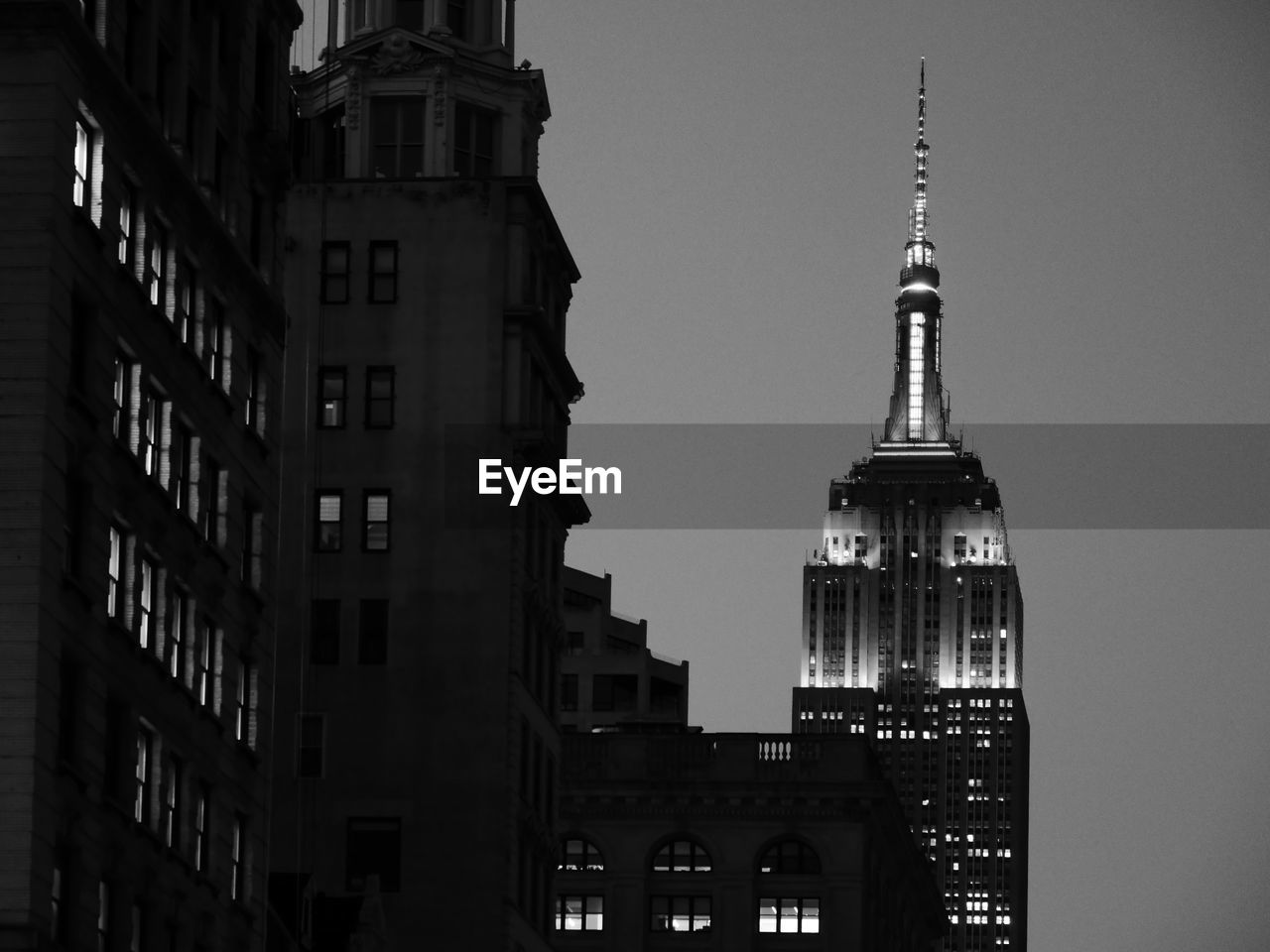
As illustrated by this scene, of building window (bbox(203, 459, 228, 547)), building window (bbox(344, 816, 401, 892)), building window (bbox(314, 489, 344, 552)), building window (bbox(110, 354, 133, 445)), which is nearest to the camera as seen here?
building window (bbox(110, 354, 133, 445))

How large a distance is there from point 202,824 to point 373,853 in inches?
1283

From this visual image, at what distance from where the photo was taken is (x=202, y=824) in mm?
77062

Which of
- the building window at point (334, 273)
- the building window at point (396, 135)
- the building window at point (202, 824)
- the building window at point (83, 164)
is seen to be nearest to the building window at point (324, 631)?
the building window at point (334, 273)

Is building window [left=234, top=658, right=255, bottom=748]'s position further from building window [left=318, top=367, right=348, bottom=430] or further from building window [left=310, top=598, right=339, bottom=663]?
building window [left=318, top=367, right=348, bottom=430]

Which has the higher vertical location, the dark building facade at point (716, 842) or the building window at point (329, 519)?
the building window at point (329, 519)

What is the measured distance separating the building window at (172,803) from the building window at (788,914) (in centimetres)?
8137

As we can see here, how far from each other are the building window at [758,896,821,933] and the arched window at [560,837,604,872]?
740cm

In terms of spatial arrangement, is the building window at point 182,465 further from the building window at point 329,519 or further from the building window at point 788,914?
the building window at point 788,914

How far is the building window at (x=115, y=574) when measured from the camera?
6988 centimetres

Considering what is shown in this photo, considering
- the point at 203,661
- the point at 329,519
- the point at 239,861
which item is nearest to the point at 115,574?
the point at 203,661

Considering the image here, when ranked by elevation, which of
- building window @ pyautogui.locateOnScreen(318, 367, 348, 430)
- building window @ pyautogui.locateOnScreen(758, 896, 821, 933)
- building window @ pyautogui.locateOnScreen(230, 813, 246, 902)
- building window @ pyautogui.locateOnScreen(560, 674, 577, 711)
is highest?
building window @ pyautogui.locateOnScreen(560, 674, 577, 711)

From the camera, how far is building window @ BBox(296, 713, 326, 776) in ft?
357

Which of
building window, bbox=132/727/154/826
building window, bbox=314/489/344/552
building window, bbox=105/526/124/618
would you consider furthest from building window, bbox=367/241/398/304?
building window, bbox=105/526/124/618

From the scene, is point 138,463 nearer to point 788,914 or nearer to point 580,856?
point 788,914
